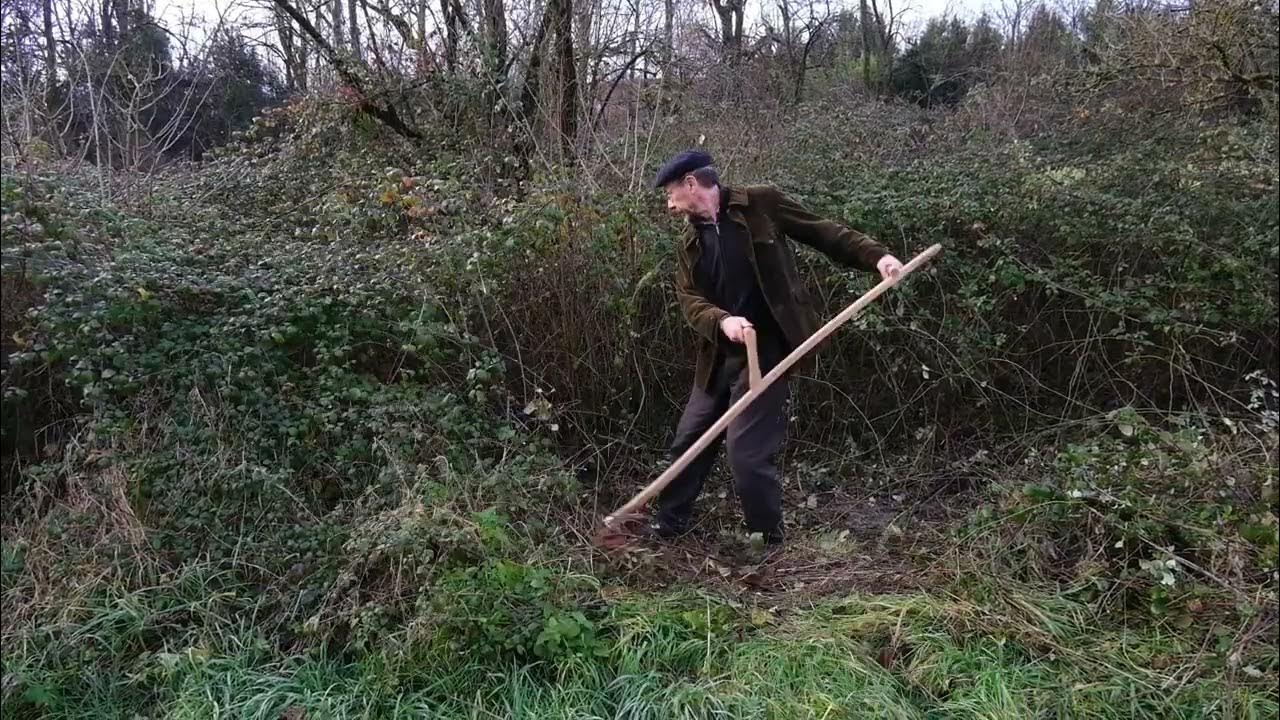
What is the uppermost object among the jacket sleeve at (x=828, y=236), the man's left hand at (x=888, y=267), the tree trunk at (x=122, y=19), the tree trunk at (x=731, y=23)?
the tree trunk at (x=731, y=23)

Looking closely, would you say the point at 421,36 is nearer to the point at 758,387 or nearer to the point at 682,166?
the point at 682,166

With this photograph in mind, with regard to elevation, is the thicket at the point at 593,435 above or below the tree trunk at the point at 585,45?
below

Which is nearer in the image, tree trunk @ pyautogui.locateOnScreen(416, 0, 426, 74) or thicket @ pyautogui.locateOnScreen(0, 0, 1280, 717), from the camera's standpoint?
thicket @ pyautogui.locateOnScreen(0, 0, 1280, 717)

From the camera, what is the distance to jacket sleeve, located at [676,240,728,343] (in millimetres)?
3387

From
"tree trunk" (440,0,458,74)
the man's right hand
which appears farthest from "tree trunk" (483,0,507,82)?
the man's right hand

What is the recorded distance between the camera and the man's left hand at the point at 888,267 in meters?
3.18

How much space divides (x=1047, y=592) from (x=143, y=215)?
4.63 meters

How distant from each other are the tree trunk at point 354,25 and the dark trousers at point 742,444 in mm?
4704

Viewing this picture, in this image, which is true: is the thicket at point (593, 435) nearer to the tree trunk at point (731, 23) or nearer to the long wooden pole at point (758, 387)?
the long wooden pole at point (758, 387)

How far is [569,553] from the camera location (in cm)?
329

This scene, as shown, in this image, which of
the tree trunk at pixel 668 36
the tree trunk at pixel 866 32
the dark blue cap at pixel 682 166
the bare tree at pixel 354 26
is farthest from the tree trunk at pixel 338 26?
the tree trunk at pixel 866 32

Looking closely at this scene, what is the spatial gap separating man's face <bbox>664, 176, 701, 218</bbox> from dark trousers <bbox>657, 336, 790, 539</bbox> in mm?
649

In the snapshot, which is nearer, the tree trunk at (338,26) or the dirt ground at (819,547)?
the dirt ground at (819,547)

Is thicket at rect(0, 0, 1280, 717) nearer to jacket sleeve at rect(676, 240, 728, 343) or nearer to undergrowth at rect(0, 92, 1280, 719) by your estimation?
undergrowth at rect(0, 92, 1280, 719)
